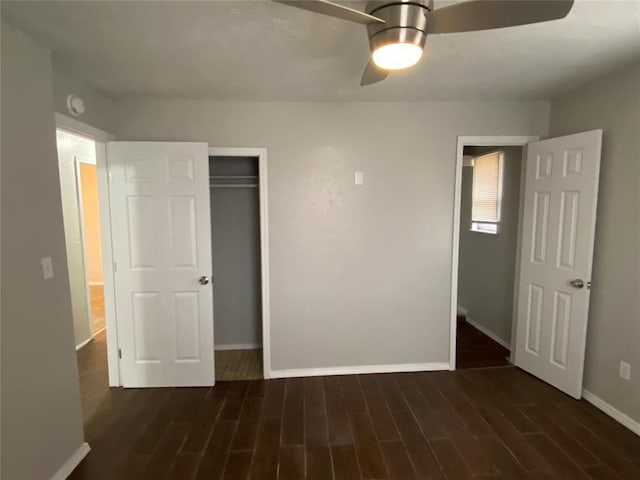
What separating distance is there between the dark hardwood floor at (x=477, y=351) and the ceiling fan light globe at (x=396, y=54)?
2.80m

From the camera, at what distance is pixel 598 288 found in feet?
8.11

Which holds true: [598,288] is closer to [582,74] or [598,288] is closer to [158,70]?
[582,74]

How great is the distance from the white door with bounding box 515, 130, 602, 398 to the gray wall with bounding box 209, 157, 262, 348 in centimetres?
263

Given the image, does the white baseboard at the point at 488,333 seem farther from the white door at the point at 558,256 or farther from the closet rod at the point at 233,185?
the closet rod at the point at 233,185

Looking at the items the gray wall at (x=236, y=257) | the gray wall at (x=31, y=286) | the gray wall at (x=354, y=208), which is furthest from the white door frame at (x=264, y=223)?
the gray wall at (x=31, y=286)

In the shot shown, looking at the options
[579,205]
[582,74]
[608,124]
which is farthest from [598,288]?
[582,74]

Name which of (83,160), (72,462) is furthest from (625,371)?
(83,160)

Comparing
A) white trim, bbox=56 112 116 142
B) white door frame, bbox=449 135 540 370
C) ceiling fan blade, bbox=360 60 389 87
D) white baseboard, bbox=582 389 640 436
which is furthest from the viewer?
white door frame, bbox=449 135 540 370

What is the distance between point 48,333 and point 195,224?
1216 mm

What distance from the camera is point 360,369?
3.03 metres

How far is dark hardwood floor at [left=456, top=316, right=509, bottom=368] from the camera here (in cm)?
319

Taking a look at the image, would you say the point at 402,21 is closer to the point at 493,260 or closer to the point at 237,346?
the point at 493,260

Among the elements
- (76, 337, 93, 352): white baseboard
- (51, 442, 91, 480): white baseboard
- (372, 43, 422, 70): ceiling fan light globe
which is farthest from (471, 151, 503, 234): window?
(76, 337, 93, 352): white baseboard

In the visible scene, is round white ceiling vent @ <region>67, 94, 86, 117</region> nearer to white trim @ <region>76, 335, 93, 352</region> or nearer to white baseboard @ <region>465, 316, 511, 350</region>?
white trim @ <region>76, 335, 93, 352</region>
